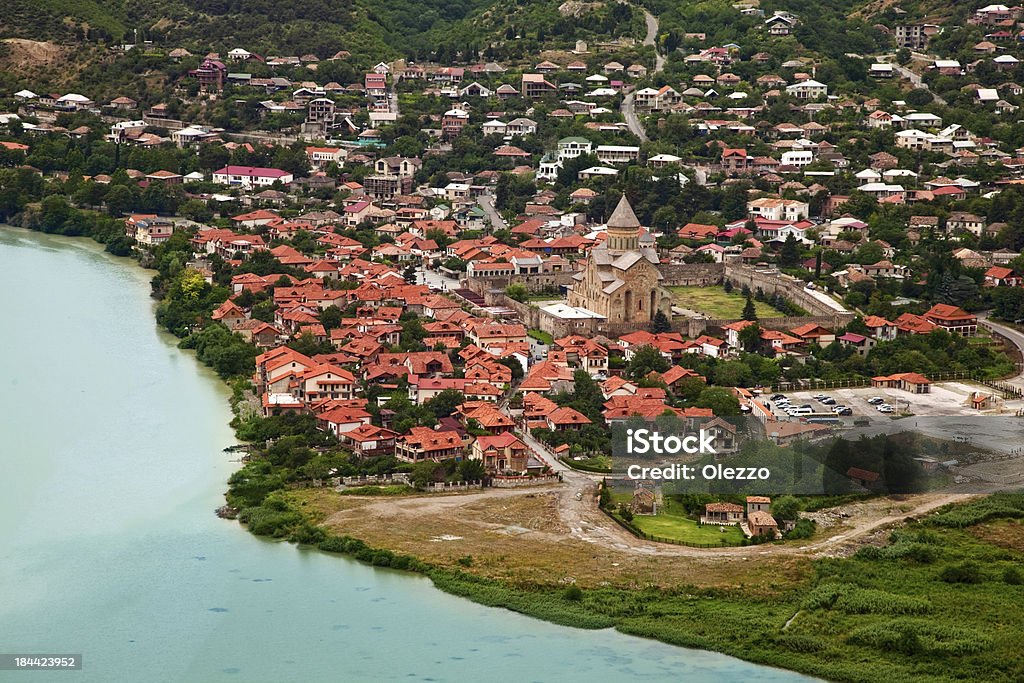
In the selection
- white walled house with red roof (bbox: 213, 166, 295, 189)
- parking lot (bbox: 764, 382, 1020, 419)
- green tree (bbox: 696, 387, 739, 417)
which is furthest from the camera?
white walled house with red roof (bbox: 213, 166, 295, 189)

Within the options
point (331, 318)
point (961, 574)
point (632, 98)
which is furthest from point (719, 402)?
point (632, 98)

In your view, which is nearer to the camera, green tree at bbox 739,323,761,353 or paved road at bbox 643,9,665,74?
green tree at bbox 739,323,761,353

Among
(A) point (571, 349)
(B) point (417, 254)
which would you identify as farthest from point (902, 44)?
(A) point (571, 349)

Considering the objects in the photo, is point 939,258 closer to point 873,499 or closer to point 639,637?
point 873,499

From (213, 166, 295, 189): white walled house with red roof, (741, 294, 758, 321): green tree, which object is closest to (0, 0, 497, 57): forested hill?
(213, 166, 295, 189): white walled house with red roof

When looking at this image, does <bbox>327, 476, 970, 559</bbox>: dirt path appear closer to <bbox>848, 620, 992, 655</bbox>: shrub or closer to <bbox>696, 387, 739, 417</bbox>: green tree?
<bbox>848, 620, 992, 655</bbox>: shrub
